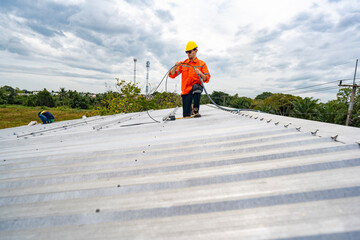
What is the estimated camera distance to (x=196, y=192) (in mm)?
1163

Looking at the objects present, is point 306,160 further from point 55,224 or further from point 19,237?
point 19,237

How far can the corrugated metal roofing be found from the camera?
0.89 meters

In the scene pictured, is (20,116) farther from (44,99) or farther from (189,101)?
(189,101)

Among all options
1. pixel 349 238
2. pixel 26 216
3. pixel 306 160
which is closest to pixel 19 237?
pixel 26 216

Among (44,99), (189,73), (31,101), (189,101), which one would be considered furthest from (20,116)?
(189,73)

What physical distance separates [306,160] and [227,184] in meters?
0.64

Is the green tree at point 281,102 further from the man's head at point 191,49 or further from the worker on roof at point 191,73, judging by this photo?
the man's head at point 191,49

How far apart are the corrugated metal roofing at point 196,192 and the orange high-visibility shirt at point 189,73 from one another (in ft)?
7.78

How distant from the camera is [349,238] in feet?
2.50

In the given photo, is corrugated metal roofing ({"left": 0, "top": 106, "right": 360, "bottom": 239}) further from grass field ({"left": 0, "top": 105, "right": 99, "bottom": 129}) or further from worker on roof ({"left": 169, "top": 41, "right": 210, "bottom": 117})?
grass field ({"left": 0, "top": 105, "right": 99, "bottom": 129})

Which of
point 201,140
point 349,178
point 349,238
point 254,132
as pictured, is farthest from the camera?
point 254,132

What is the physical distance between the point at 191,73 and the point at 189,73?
43 mm

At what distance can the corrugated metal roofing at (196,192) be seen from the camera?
0.89 m

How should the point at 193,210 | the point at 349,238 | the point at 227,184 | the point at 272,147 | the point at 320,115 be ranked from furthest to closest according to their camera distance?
1. the point at 320,115
2. the point at 272,147
3. the point at 227,184
4. the point at 193,210
5. the point at 349,238
